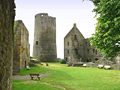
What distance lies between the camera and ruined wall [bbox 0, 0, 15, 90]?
8.48m

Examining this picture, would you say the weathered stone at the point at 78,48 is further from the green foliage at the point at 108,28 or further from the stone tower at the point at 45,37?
the green foliage at the point at 108,28

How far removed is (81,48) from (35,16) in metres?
18.4

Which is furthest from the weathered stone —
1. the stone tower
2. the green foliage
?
the green foliage

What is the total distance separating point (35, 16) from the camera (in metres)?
91.3

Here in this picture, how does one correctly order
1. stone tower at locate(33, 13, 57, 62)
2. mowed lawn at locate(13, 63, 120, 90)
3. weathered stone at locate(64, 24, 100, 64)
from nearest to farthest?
mowed lawn at locate(13, 63, 120, 90) < stone tower at locate(33, 13, 57, 62) < weathered stone at locate(64, 24, 100, 64)

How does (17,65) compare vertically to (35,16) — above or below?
below

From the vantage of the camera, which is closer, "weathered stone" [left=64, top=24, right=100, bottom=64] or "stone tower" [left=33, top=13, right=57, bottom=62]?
"stone tower" [left=33, top=13, right=57, bottom=62]

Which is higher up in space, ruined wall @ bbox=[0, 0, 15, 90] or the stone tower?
the stone tower

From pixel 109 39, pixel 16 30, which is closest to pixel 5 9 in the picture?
pixel 109 39

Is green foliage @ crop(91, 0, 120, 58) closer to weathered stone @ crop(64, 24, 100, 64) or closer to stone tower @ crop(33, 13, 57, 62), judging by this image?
stone tower @ crop(33, 13, 57, 62)

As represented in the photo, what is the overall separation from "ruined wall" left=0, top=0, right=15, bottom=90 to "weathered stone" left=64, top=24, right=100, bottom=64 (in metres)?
86.3

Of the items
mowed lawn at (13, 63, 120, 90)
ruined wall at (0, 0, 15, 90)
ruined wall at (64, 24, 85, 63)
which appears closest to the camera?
ruined wall at (0, 0, 15, 90)

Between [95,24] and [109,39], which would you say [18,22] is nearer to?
[95,24]

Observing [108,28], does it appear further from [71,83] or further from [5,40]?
[5,40]
